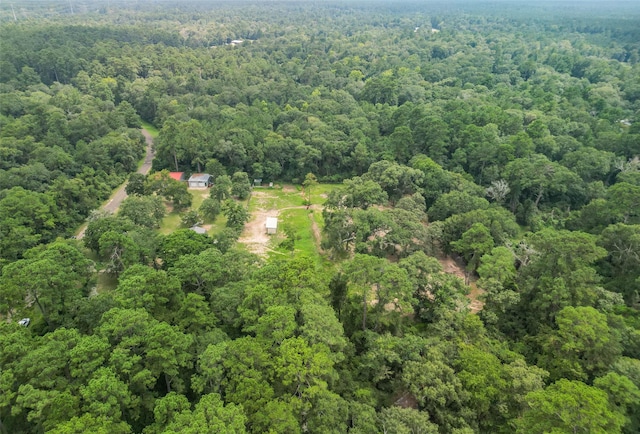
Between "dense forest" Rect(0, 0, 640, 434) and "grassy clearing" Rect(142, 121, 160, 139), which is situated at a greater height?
"dense forest" Rect(0, 0, 640, 434)

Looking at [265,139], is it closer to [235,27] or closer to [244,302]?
[244,302]

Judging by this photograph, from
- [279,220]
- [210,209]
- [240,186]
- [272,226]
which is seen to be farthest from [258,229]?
[240,186]

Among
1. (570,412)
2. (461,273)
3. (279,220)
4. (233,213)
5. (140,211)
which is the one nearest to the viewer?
(570,412)

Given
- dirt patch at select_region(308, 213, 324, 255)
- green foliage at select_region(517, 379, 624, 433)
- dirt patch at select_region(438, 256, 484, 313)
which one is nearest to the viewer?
green foliage at select_region(517, 379, 624, 433)

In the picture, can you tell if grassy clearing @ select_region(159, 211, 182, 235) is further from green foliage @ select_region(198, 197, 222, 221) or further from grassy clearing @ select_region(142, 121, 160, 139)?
grassy clearing @ select_region(142, 121, 160, 139)

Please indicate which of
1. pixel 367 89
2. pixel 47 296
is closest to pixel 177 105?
pixel 367 89

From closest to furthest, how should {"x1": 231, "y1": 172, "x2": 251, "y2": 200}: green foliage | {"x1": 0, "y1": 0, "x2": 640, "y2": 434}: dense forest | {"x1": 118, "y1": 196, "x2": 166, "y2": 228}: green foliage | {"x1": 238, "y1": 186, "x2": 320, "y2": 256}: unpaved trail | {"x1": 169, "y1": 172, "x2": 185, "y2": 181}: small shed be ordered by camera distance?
{"x1": 0, "y1": 0, "x2": 640, "y2": 434}: dense forest → {"x1": 118, "y1": 196, "x2": 166, "y2": 228}: green foliage → {"x1": 238, "y1": 186, "x2": 320, "y2": 256}: unpaved trail → {"x1": 231, "y1": 172, "x2": 251, "y2": 200}: green foliage → {"x1": 169, "y1": 172, "x2": 185, "y2": 181}: small shed

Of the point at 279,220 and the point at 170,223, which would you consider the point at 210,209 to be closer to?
the point at 170,223

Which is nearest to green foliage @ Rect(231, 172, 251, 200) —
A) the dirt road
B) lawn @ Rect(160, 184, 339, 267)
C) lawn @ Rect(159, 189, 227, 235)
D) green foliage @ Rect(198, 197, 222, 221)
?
lawn @ Rect(160, 184, 339, 267)
